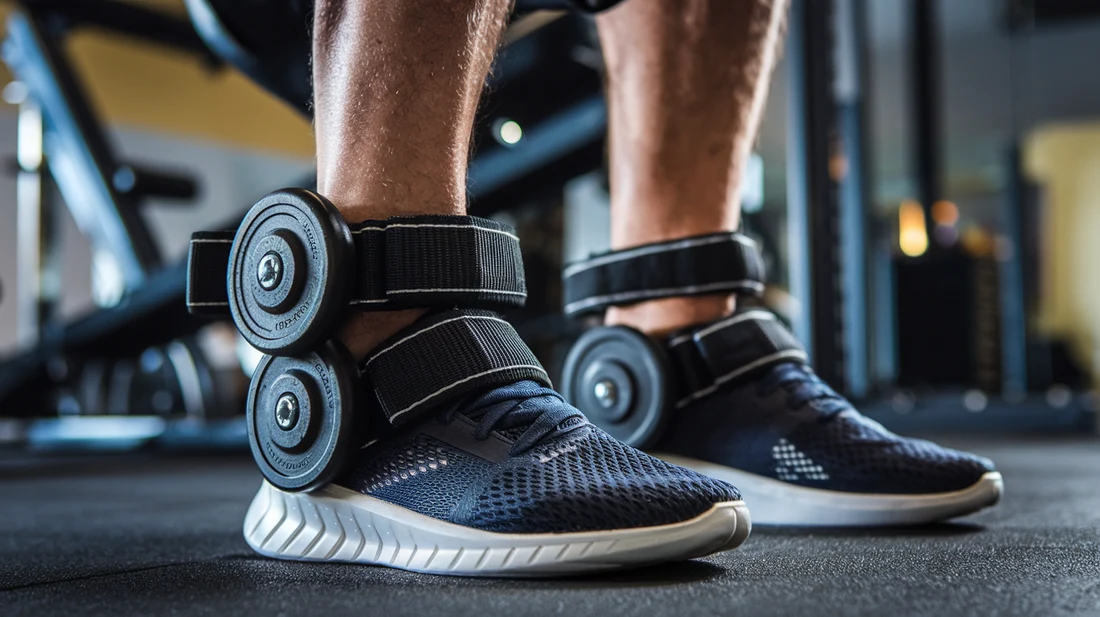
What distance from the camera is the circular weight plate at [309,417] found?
66 centimetres

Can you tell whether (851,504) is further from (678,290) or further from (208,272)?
(208,272)

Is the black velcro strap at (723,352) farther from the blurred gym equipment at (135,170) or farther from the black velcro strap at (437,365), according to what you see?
the blurred gym equipment at (135,170)

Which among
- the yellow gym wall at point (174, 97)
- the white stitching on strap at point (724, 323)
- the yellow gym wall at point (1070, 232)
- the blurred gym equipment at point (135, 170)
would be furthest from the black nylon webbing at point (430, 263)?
the yellow gym wall at point (1070, 232)

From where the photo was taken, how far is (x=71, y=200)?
116 inches

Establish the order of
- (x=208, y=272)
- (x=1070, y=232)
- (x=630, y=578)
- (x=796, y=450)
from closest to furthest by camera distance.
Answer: (x=630, y=578)
(x=208, y=272)
(x=796, y=450)
(x=1070, y=232)

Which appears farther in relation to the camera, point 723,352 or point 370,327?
point 723,352

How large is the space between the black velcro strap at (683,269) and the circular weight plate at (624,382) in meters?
0.05

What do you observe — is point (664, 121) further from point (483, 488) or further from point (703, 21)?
point (483, 488)

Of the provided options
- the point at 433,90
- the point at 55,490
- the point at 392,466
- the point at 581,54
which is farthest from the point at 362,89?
the point at 581,54

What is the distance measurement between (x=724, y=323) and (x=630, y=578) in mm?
353

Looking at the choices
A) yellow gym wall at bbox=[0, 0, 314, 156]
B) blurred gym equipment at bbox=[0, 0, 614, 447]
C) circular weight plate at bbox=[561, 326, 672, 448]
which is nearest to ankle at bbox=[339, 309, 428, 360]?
circular weight plate at bbox=[561, 326, 672, 448]

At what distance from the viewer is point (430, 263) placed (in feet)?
2.17

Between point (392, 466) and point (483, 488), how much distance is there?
8 cm

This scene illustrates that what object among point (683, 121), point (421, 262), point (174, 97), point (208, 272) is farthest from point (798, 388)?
point (174, 97)
